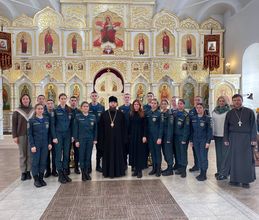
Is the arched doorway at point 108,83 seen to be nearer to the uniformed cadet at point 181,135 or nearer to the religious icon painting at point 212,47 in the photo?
the religious icon painting at point 212,47

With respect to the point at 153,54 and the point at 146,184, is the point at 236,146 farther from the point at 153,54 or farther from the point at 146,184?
the point at 153,54

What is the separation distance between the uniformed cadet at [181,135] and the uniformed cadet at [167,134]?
13 centimetres

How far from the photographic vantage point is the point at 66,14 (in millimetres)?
13711

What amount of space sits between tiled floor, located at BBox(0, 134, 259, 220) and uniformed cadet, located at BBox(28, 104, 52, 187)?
10.4 inches

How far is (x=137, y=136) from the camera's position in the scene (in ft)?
20.0

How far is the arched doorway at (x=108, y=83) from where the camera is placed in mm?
13750

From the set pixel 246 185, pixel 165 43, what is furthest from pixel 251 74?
pixel 246 185

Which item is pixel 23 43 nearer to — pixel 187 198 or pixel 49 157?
pixel 49 157

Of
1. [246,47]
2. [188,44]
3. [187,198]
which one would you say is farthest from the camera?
[188,44]

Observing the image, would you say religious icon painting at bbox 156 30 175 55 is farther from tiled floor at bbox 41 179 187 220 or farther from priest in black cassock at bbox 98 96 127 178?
tiled floor at bbox 41 179 187 220

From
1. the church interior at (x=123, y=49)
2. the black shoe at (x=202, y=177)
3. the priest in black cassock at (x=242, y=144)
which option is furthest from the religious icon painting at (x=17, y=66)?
the priest in black cassock at (x=242, y=144)

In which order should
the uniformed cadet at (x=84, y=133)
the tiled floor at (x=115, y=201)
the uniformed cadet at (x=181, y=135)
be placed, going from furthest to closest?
the uniformed cadet at (x=181, y=135), the uniformed cadet at (x=84, y=133), the tiled floor at (x=115, y=201)

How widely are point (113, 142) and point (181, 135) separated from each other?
1397 millimetres

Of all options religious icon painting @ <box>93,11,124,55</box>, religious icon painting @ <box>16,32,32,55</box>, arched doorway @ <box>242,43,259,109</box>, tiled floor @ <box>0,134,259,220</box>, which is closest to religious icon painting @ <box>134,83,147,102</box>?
religious icon painting @ <box>93,11,124,55</box>
